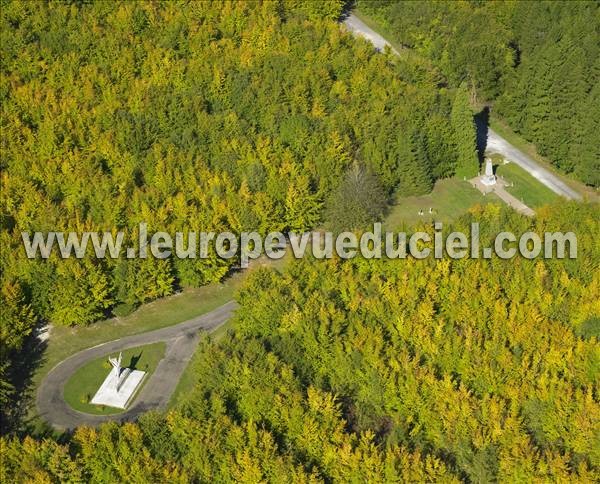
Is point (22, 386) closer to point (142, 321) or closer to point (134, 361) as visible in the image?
point (134, 361)

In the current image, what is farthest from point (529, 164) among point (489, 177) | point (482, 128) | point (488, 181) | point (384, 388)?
point (384, 388)

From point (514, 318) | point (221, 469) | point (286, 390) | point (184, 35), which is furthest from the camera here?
point (184, 35)

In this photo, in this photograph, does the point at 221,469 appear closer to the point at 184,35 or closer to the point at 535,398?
the point at 535,398

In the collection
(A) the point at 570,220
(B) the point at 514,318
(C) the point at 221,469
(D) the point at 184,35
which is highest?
(D) the point at 184,35

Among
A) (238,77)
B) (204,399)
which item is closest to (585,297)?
(204,399)

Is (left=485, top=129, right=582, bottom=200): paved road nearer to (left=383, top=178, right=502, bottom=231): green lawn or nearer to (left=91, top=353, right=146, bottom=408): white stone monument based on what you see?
(left=383, top=178, right=502, bottom=231): green lawn

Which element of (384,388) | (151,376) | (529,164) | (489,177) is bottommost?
(151,376)
